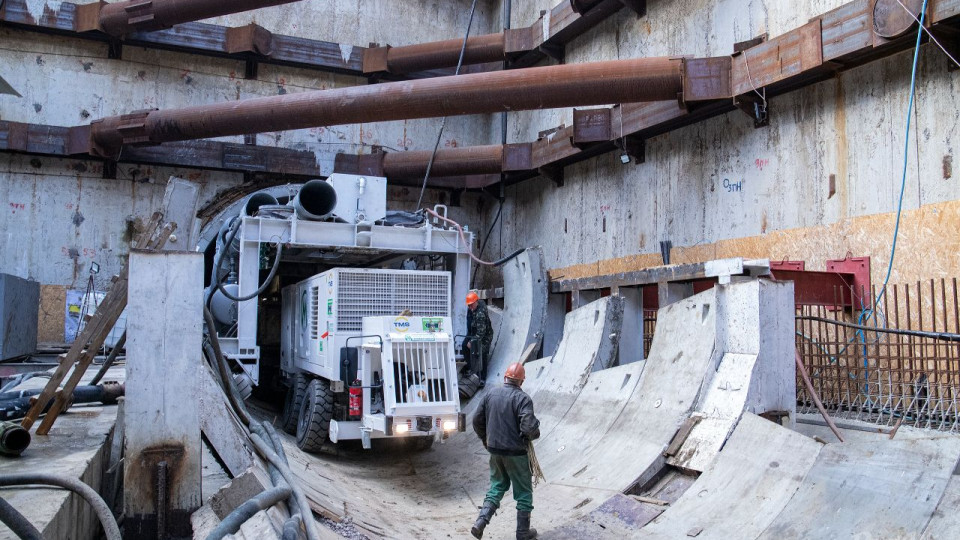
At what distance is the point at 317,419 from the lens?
30.0 feet

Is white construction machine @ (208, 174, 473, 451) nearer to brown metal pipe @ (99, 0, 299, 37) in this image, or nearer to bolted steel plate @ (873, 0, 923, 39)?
brown metal pipe @ (99, 0, 299, 37)

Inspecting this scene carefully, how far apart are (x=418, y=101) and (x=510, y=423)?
20.9 feet

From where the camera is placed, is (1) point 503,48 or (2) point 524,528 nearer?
(2) point 524,528

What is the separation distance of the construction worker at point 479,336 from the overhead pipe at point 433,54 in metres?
6.30

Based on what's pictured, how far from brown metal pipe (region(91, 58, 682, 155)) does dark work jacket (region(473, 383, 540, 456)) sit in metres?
5.18

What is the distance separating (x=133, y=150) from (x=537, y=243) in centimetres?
858

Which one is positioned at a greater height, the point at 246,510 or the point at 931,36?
the point at 931,36

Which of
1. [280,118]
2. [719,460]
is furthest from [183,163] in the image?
[719,460]

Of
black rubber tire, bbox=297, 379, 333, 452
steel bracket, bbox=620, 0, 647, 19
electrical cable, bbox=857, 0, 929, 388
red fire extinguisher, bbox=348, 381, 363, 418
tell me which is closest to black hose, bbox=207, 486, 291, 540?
red fire extinguisher, bbox=348, 381, 363, 418

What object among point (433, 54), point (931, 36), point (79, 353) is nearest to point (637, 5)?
point (433, 54)

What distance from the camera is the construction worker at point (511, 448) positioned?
20.0ft

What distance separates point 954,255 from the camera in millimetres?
7078

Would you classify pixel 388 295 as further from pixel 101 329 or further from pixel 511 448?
pixel 101 329

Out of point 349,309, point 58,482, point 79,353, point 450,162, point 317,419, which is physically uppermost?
point 450,162
